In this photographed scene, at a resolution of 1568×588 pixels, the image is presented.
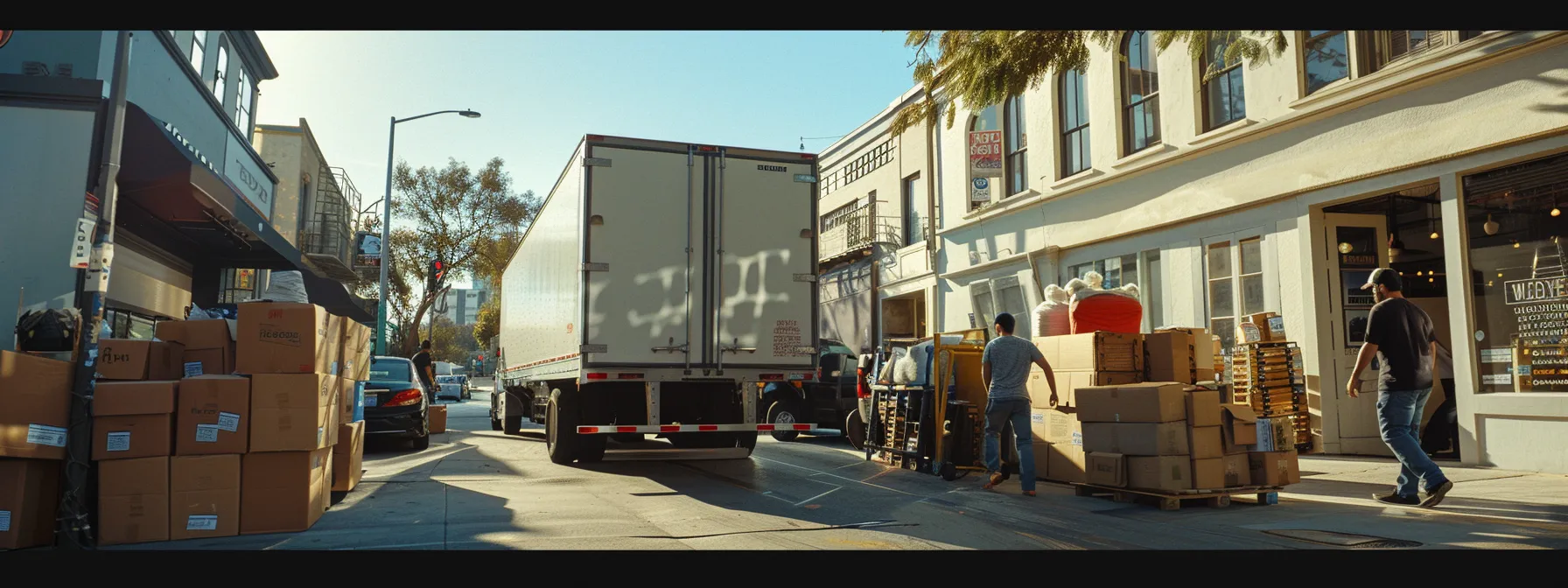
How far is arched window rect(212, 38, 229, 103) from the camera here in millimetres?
18859

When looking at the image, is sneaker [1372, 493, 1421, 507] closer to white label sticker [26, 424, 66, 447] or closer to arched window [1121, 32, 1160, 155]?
arched window [1121, 32, 1160, 155]

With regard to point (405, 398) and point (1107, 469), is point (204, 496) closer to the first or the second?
point (1107, 469)

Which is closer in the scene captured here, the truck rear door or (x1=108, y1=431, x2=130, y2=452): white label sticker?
(x1=108, y1=431, x2=130, y2=452): white label sticker

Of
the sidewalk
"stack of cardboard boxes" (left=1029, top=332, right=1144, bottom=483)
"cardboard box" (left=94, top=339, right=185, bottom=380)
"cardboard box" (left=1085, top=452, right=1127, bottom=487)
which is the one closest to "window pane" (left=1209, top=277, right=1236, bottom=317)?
the sidewalk

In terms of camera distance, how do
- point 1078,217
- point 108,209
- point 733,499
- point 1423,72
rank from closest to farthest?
point 108,209 → point 733,499 → point 1423,72 → point 1078,217

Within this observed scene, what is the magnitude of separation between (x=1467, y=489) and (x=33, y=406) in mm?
10856

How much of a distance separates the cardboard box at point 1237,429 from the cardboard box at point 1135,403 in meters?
0.37

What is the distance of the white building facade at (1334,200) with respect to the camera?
10.0m

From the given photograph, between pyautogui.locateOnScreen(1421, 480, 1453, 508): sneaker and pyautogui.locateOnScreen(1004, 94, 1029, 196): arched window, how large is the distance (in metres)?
12.0

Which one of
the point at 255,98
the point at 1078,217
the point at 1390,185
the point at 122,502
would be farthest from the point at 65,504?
the point at 255,98

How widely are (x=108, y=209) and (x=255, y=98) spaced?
17683 mm

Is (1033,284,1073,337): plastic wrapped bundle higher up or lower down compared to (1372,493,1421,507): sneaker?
higher up

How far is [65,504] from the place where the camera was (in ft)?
21.1

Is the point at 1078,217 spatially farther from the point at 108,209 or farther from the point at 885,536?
the point at 108,209
